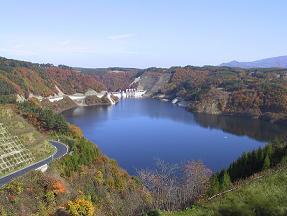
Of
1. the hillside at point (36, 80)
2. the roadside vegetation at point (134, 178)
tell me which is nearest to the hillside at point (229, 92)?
the roadside vegetation at point (134, 178)

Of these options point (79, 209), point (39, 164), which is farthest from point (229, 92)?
point (79, 209)

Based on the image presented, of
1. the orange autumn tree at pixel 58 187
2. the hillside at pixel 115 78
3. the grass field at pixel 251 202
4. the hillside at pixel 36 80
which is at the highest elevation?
the grass field at pixel 251 202

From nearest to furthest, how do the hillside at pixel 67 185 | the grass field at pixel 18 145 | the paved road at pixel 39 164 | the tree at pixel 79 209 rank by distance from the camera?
the tree at pixel 79 209, the hillside at pixel 67 185, the paved road at pixel 39 164, the grass field at pixel 18 145

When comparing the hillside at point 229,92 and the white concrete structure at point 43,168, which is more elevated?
the white concrete structure at point 43,168

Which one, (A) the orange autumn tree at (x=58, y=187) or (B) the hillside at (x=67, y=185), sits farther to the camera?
(A) the orange autumn tree at (x=58, y=187)

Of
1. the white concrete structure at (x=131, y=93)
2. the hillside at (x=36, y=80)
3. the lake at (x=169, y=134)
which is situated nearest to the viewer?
the lake at (x=169, y=134)

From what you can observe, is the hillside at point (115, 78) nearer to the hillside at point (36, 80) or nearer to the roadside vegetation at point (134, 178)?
the hillside at point (36, 80)
